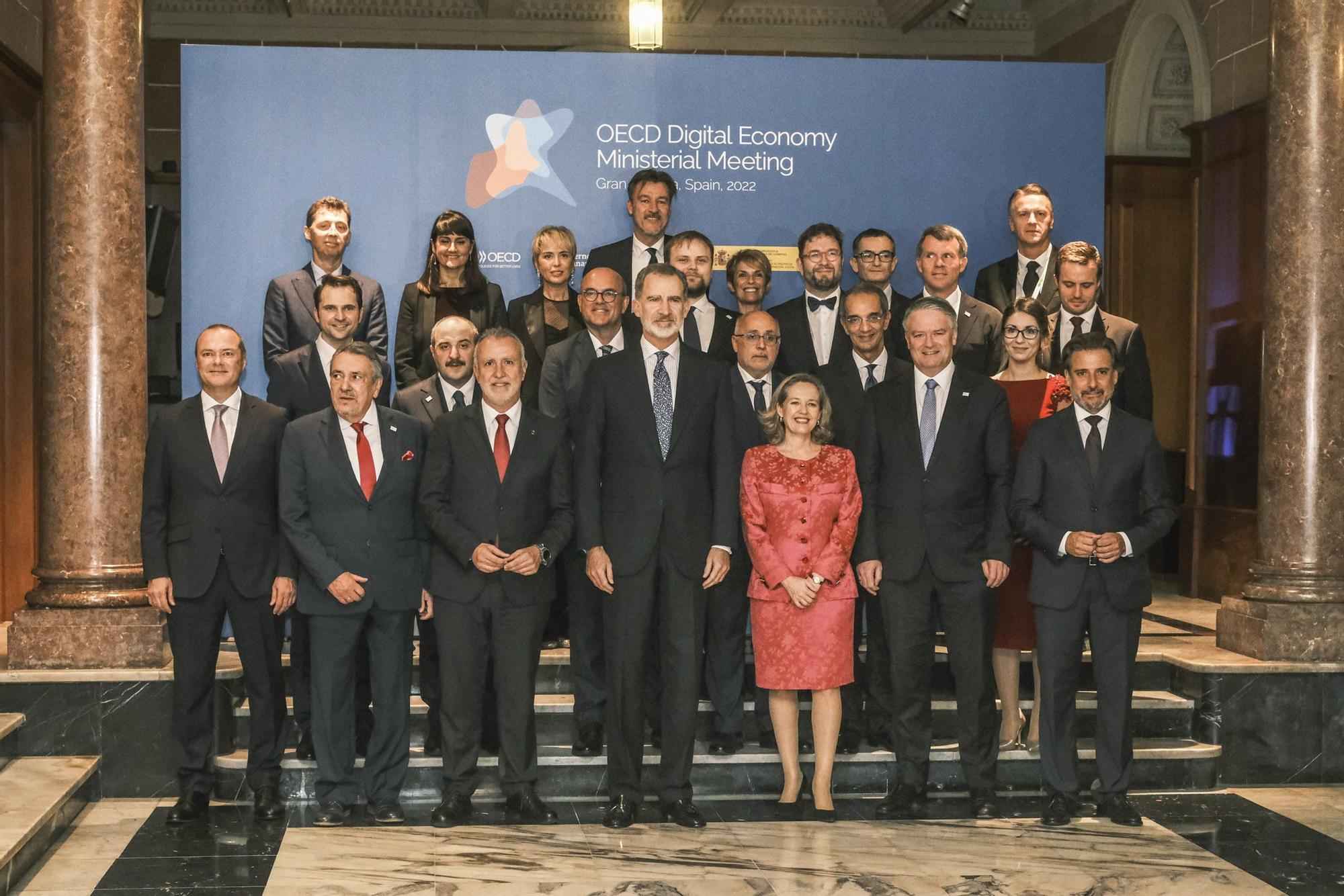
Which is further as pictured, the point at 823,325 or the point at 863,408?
the point at 823,325

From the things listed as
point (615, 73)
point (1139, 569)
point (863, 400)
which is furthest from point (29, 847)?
point (615, 73)

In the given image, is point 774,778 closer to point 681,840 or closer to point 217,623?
point 681,840

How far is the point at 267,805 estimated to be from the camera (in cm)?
478

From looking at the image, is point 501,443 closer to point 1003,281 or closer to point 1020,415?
point 1020,415

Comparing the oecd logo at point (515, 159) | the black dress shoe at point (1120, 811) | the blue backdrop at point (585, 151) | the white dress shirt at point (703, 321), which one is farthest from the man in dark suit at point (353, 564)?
the black dress shoe at point (1120, 811)

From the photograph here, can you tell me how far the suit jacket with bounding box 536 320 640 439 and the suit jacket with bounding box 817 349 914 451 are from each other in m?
0.73

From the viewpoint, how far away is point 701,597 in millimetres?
4699

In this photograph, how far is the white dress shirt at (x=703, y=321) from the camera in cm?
562

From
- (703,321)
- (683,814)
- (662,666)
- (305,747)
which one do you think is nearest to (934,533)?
(662,666)

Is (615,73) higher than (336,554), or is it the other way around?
(615,73)

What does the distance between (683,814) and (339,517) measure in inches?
58.8

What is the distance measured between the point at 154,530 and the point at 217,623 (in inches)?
14.7

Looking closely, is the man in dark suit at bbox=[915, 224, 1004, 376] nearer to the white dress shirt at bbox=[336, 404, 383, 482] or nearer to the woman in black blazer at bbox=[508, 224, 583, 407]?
the woman in black blazer at bbox=[508, 224, 583, 407]

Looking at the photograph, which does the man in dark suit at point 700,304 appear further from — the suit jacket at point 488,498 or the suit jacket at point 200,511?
the suit jacket at point 200,511
